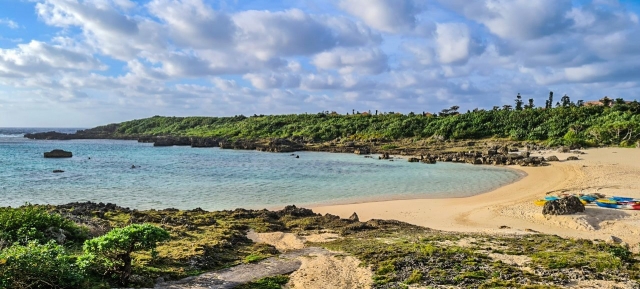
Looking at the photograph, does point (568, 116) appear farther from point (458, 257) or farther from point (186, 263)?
point (186, 263)

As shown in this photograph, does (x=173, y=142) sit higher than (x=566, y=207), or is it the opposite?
(x=173, y=142)

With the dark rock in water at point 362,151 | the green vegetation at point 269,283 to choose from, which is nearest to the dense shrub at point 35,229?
the green vegetation at point 269,283

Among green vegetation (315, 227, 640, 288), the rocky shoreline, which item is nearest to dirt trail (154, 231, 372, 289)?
green vegetation (315, 227, 640, 288)

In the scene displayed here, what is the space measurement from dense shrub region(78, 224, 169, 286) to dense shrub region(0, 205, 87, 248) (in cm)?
224

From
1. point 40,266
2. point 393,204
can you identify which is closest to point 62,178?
point 393,204

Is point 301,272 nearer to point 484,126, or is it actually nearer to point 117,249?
point 117,249

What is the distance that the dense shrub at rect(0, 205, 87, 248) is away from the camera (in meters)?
10.6

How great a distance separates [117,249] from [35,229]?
3.25m

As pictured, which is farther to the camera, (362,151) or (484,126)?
(484,126)

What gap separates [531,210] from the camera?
19281 millimetres

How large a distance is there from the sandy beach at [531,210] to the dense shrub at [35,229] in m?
11.4

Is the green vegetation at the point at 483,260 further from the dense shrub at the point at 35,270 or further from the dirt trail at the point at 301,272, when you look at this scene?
the dense shrub at the point at 35,270

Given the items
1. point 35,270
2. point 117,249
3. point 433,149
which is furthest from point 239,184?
point 433,149

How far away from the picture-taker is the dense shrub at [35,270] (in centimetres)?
725
